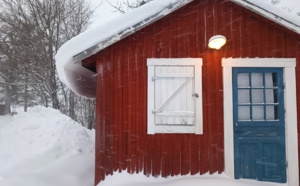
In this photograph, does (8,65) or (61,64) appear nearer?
(61,64)

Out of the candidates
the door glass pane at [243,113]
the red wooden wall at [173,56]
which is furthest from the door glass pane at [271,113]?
the red wooden wall at [173,56]

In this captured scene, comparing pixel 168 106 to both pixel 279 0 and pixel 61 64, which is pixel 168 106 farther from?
pixel 279 0

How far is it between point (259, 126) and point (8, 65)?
20.2 metres

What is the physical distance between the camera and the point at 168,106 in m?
5.88

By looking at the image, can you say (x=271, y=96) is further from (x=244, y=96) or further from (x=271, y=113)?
(x=244, y=96)

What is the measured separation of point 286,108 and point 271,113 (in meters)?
0.30

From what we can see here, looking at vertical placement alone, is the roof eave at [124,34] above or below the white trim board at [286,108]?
above

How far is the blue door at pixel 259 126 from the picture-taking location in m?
5.89

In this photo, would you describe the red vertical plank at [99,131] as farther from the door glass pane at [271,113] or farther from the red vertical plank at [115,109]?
the door glass pane at [271,113]

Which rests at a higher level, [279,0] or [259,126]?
[279,0]

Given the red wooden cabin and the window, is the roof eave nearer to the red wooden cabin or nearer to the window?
the red wooden cabin

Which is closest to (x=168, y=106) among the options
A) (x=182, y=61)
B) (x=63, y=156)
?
(x=182, y=61)

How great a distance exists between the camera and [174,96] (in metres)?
5.89

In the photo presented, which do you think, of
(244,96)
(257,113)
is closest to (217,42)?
(244,96)
